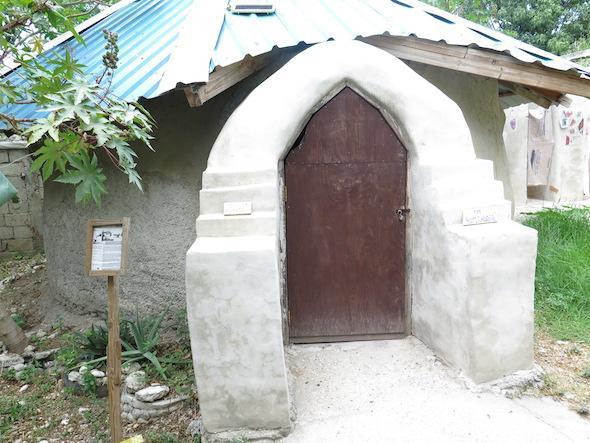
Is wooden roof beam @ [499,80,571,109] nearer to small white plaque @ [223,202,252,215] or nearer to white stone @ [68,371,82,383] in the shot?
small white plaque @ [223,202,252,215]

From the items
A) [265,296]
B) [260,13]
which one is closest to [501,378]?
[265,296]

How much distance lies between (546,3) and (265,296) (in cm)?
1694

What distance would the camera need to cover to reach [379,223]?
4348mm

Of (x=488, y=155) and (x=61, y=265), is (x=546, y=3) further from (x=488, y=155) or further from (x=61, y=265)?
(x=61, y=265)

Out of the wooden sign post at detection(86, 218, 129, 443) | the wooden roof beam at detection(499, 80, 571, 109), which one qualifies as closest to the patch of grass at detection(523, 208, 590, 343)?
the wooden roof beam at detection(499, 80, 571, 109)

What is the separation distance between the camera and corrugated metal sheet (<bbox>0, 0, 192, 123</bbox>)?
4.30 m

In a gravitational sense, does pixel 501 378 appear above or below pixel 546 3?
below

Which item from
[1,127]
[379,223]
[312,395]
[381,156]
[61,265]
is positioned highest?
[1,127]

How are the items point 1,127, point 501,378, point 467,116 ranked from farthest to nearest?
point 467,116
point 1,127
point 501,378

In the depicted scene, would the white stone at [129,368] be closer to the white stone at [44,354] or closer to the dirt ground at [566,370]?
the white stone at [44,354]

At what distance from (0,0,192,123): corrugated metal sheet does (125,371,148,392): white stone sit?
2355mm

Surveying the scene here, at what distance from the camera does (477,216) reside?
12.2 ft

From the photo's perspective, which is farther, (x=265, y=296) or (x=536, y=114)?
(x=536, y=114)

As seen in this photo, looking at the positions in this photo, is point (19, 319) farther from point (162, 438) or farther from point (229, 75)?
point (229, 75)
